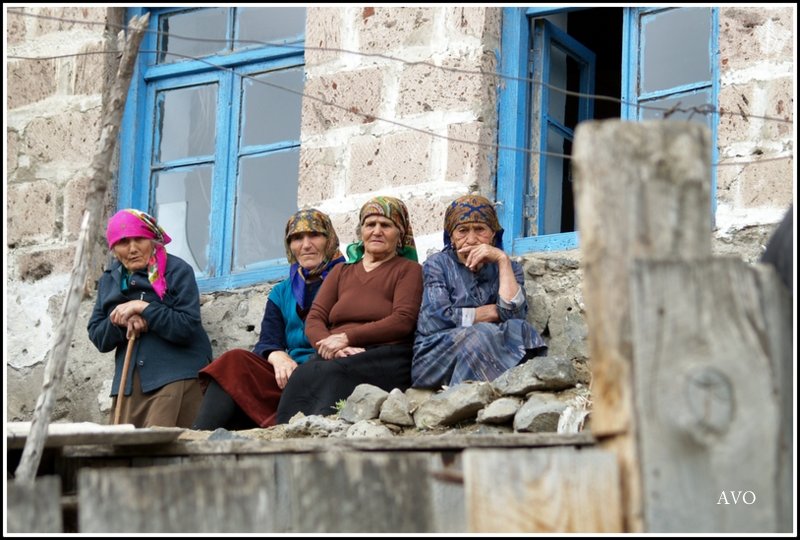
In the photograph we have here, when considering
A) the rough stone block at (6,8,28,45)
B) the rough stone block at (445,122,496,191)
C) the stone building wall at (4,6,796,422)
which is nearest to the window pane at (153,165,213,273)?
the stone building wall at (4,6,796,422)

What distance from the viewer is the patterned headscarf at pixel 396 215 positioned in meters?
6.98

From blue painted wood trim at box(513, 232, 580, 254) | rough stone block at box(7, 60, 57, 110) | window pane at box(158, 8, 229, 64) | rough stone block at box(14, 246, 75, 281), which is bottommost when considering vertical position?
rough stone block at box(14, 246, 75, 281)

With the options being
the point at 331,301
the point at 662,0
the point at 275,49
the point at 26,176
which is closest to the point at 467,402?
the point at 331,301

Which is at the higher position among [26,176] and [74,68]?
[74,68]

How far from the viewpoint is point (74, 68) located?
27.6 ft

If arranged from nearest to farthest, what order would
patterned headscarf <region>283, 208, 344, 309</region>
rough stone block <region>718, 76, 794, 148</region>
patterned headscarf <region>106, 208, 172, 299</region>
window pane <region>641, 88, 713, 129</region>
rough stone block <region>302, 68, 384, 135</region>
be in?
1. rough stone block <region>718, 76, 794, 148</region>
2. window pane <region>641, 88, 713, 129</region>
3. patterned headscarf <region>283, 208, 344, 309</region>
4. patterned headscarf <region>106, 208, 172, 299</region>
5. rough stone block <region>302, 68, 384, 135</region>

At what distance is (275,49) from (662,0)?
2107 mm

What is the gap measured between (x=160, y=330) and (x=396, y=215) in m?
1.30

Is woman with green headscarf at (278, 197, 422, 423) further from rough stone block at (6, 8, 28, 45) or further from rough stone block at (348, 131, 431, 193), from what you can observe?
rough stone block at (6, 8, 28, 45)

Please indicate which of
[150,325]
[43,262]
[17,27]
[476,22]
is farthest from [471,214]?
[17,27]

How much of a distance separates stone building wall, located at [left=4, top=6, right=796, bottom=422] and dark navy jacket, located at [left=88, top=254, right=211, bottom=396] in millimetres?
397

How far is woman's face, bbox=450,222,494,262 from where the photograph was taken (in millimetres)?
6766

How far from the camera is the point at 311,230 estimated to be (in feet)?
23.9

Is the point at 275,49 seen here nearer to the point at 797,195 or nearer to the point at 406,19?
the point at 406,19
